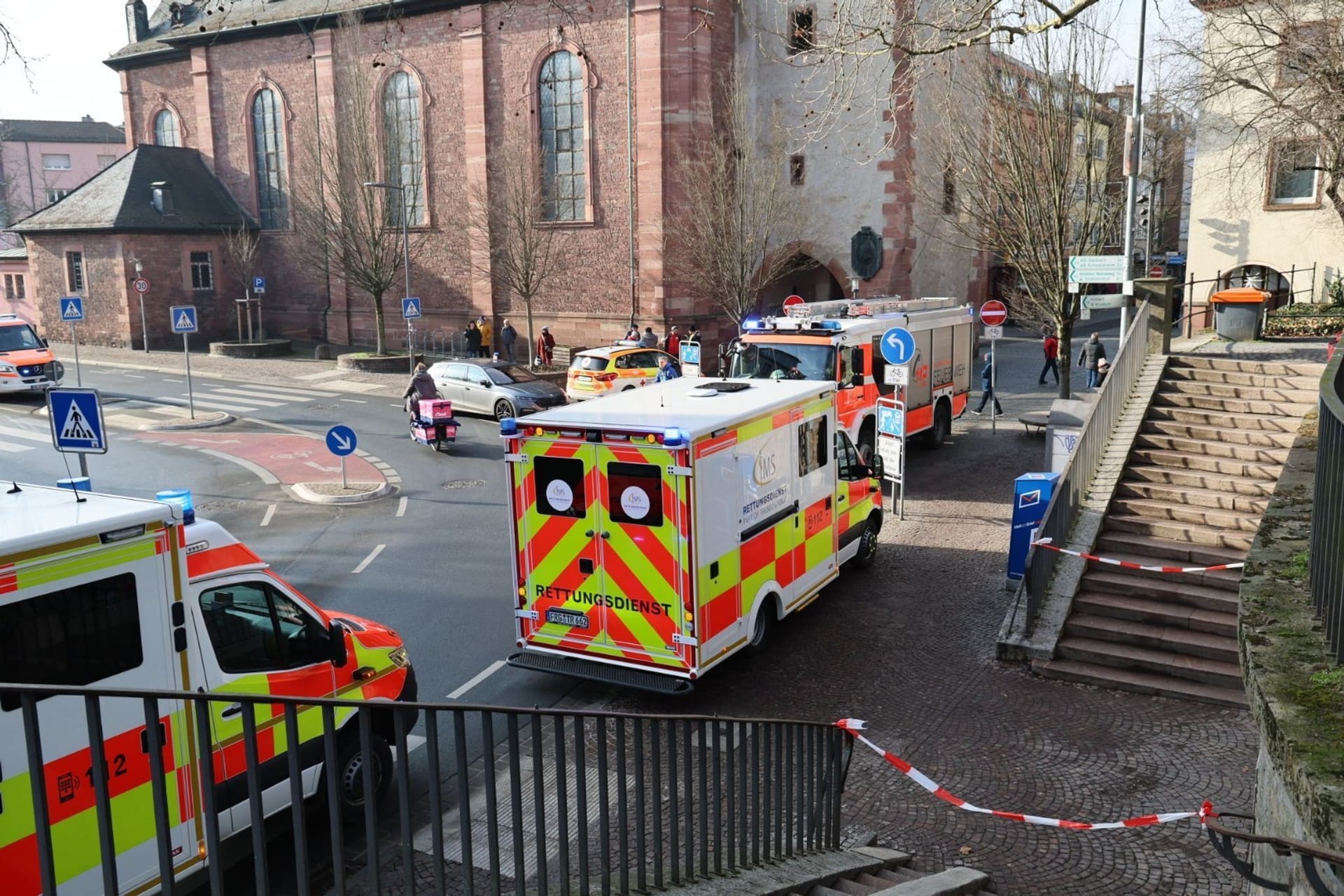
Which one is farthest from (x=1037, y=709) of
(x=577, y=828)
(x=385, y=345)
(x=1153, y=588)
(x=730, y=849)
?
(x=385, y=345)

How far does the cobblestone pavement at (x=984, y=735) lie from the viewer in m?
7.71

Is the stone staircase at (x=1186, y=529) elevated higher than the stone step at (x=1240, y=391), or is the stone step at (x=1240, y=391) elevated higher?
the stone step at (x=1240, y=391)

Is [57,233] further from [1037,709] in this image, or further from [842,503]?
[1037,709]

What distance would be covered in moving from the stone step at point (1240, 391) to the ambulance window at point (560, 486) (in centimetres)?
969

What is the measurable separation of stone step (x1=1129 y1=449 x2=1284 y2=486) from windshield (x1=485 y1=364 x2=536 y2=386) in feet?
50.8

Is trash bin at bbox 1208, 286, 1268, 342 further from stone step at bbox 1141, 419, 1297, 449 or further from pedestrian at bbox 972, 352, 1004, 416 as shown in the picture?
stone step at bbox 1141, 419, 1297, 449

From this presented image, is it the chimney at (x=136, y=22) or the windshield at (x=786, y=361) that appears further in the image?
the chimney at (x=136, y=22)

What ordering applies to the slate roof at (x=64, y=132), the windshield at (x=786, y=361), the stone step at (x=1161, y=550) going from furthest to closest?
the slate roof at (x=64, y=132) → the windshield at (x=786, y=361) → the stone step at (x=1161, y=550)

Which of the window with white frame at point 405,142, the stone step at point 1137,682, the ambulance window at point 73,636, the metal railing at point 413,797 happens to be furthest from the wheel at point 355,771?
the window with white frame at point 405,142

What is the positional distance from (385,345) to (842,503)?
1203 inches

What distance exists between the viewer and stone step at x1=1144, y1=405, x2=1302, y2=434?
565 inches

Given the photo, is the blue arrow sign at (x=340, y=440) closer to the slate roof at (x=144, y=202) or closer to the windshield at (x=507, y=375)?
the windshield at (x=507, y=375)

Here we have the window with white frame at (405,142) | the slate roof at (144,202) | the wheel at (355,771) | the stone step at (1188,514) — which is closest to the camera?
the wheel at (355,771)

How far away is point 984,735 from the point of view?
961 cm
